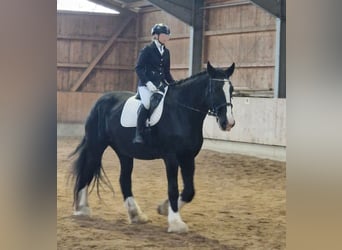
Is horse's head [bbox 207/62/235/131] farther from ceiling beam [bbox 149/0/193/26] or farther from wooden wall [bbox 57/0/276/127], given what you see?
ceiling beam [bbox 149/0/193/26]

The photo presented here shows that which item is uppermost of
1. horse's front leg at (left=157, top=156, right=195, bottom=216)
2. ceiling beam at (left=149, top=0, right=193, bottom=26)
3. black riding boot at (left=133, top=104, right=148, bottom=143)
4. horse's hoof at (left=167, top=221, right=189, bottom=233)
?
ceiling beam at (left=149, top=0, right=193, bottom=26)

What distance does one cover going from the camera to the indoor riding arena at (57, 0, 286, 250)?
1.54 m

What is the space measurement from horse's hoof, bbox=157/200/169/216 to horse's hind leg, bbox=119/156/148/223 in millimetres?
50

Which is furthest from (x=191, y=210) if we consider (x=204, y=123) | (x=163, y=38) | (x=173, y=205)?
(x=163, y=38)

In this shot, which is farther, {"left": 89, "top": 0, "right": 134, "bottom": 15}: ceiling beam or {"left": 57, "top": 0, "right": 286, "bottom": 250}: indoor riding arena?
{"left": 89, "top": 0, "right": 134, "bottom": 15}: ceiling beam

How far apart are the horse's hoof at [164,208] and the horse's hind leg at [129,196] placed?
50 millimetres

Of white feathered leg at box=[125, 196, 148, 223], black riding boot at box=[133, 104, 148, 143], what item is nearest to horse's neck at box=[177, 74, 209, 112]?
black riding boot at box=[133, 104, 148, 143]

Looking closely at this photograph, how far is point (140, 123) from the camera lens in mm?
1730

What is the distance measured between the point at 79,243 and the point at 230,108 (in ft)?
2.05

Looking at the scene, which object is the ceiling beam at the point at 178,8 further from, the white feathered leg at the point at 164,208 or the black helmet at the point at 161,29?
the white feathered leg at the point at 164,208

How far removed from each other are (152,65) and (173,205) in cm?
45

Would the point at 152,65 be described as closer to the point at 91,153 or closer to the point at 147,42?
the point at 147,42
